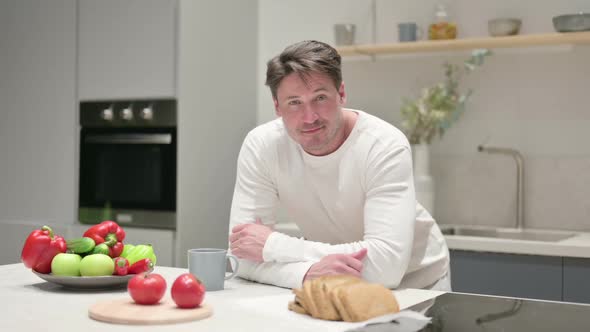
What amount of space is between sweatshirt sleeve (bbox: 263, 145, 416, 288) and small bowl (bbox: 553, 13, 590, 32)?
162cm

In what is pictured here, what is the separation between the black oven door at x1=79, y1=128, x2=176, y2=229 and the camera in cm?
379

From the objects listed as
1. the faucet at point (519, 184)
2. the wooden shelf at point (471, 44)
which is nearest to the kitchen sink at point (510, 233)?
the faucet at point (519, 184)

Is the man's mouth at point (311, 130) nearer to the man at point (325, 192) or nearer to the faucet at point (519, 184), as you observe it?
the man at point (325, 192)

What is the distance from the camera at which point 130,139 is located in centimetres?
395

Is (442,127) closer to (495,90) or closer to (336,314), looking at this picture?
(495,90)

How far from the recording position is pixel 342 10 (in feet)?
13.5

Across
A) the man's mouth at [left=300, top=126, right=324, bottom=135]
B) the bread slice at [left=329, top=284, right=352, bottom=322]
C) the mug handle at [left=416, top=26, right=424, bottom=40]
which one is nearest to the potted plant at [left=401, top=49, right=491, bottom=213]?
the mug handle at [left=416, top=26, right=424, bottom=40]

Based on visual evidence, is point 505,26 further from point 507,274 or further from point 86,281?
point 86,281

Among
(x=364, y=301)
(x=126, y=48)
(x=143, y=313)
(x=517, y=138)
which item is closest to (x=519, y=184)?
(x=517, y=138)

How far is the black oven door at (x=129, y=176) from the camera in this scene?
3795mm

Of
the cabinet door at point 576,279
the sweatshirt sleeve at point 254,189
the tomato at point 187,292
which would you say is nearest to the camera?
the tomato at point 187,292

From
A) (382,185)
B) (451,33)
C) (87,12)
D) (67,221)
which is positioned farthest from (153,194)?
(382,185)

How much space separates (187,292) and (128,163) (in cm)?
251

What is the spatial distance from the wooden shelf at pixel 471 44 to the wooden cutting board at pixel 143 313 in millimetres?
2367
